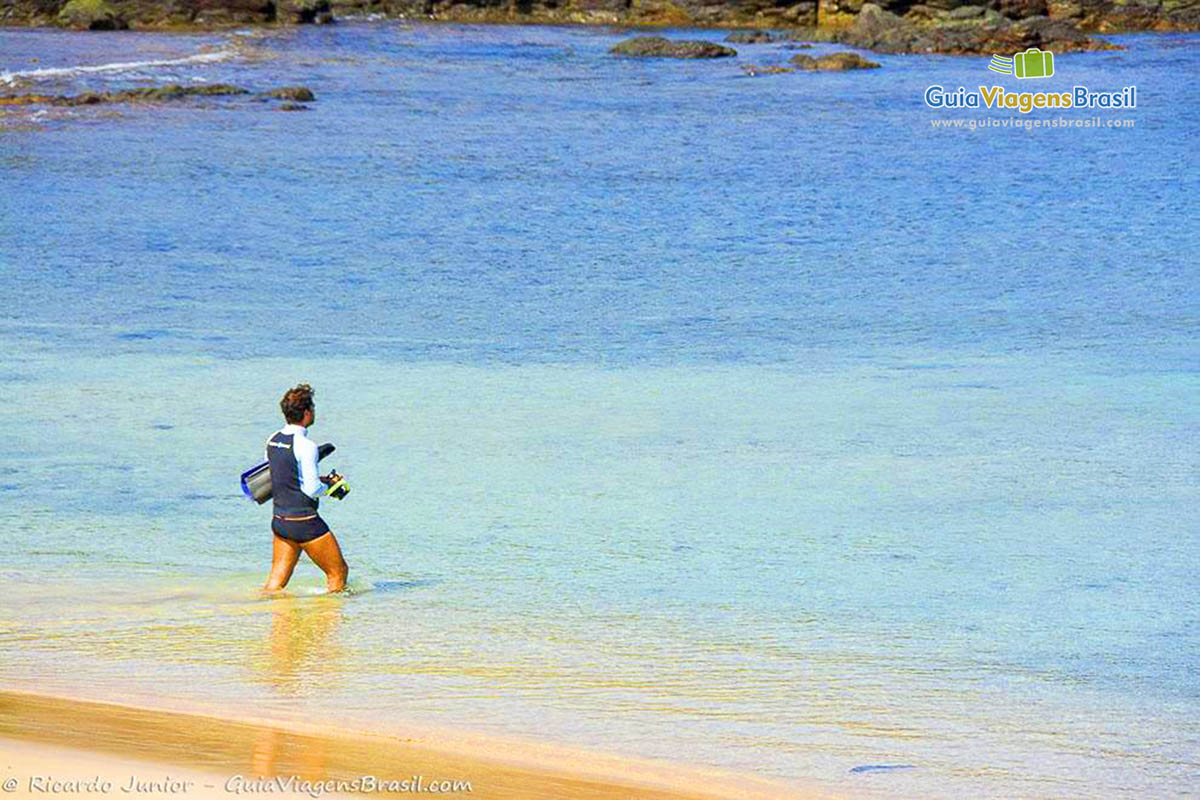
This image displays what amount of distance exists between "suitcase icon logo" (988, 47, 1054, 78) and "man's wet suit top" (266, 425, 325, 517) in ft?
152

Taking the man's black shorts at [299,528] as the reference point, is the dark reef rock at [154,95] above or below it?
above

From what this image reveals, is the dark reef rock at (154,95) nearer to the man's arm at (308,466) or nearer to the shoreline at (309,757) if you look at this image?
the man's arm at (308,466)

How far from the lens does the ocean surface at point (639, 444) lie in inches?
319

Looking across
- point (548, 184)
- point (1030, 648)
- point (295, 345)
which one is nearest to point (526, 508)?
point (1030, 648)

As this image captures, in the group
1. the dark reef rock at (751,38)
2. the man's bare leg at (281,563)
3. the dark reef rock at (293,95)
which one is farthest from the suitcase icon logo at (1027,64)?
the man's bare leg at (281,563)

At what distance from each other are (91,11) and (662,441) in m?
50.5

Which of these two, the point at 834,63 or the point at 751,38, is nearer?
the point at 834,63

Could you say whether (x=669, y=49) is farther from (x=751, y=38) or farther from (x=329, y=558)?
(x=329, y=558)

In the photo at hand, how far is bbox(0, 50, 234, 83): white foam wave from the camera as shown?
43.1 m

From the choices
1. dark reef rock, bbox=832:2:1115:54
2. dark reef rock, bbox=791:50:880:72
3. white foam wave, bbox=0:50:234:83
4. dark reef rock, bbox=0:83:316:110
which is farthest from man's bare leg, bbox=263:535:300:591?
dark reef rock, bbox=832:2:1115:54

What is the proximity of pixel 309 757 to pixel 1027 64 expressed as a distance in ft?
168

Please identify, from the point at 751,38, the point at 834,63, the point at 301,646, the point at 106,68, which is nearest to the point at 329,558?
the point at 301,646

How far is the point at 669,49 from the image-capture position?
5450 cm

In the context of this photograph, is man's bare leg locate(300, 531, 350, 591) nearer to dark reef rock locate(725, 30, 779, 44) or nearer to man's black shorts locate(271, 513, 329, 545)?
man's black shorts locate(271, 513, 329, 545)
